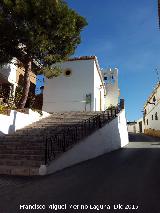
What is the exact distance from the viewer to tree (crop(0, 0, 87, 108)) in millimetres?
17188

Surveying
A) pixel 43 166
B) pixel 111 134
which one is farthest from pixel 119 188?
pixel 111 134

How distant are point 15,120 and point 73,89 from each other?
9902mm

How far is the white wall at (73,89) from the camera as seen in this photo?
81.9 feet

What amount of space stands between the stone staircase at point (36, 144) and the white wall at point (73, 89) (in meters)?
6.96

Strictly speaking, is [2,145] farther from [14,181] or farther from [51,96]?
[51,96]

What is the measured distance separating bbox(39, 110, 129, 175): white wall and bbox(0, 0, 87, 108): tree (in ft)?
19.1

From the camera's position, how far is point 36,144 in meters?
12.6

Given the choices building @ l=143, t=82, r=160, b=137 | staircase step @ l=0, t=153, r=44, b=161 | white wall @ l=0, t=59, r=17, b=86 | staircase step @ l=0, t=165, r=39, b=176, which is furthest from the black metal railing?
building @ l=143, t=82, r=160, b=137

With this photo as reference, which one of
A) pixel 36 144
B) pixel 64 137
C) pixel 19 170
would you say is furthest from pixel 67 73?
pixel 19 170

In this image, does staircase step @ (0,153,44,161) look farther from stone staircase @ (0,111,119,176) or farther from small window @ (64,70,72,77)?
small window @ (64,70,72,77)

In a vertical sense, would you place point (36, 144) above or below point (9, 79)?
below

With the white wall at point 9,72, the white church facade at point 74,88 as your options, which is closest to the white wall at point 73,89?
the white church facade at point 74,88

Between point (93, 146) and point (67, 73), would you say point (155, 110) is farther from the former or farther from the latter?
point (93, 146)

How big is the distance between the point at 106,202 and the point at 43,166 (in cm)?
416
